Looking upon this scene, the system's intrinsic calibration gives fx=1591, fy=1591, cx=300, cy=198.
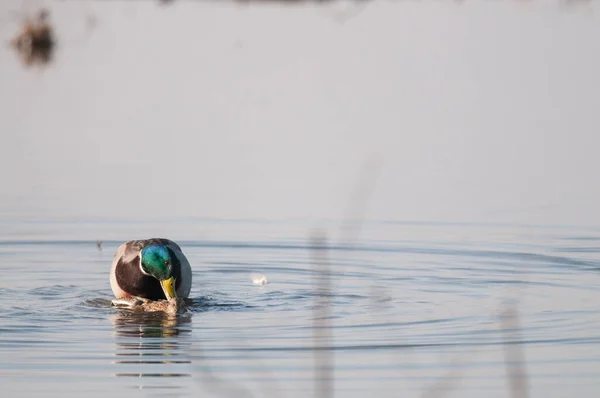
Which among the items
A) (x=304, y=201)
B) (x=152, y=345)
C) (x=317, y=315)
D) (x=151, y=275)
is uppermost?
(x=304, y=201)

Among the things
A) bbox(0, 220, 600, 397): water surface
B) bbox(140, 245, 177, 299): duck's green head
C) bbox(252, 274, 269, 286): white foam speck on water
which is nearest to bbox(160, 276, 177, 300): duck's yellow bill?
bbox(140, 245, 177, 299): duck's green head

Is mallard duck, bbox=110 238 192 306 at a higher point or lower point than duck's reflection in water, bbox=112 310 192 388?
higher

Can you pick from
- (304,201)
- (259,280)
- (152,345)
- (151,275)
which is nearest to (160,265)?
(151,275)

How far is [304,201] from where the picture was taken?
654 inches

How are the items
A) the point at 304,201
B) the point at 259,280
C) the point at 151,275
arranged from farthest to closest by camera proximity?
the point at 304,201
the point at 259,280
the point at 151,275

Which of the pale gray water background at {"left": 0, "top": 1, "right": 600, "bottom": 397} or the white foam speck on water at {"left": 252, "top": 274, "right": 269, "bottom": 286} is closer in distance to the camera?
the pale gray water background at {"left": 0, "top": 1, "right": 600, "bottom": 397}

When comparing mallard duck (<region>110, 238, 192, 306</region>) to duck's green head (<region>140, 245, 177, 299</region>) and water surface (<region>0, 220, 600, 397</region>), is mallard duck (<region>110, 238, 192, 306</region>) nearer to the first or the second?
duck's green head (<region>140, 245, 177, 299</region>)

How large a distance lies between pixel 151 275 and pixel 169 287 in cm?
31

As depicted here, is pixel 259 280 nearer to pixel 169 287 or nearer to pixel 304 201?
pixel 169 287

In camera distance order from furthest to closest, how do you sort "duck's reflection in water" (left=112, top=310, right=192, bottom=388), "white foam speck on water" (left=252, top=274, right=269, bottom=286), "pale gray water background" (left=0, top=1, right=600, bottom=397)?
"white foam speck on water" (left=252, top=274, right=269, bottom=286), "pale gray water background" (left=0, top=1, right=600, bottom=397), "duck's reflection in water" (left=112, top=310, right=192, bottom=388)

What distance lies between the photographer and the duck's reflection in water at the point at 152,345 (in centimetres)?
973

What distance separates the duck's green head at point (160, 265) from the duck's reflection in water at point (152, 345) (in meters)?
0.33

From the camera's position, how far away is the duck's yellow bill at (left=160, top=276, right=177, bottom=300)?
12.6m

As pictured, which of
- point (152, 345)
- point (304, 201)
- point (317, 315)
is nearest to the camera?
point (317, 315)
